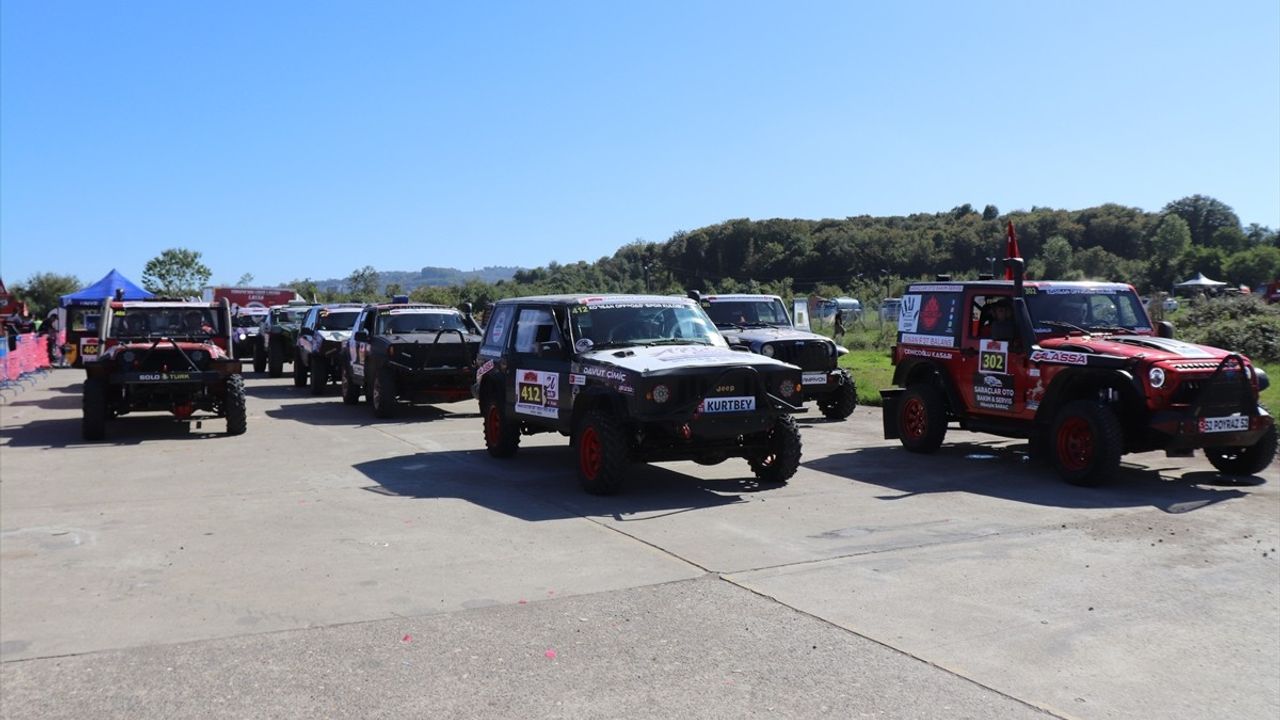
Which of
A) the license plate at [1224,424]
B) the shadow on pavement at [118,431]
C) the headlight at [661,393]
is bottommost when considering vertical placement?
the shadow on pavement at [118,431]

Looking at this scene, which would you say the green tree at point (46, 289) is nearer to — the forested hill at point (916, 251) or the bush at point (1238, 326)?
the forested hill at point (916, 251)

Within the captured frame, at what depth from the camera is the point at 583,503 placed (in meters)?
9.47

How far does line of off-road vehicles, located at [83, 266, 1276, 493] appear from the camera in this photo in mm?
9562

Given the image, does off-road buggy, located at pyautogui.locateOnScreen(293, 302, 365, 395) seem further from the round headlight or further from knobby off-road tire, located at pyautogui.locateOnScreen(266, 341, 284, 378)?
the round headlight

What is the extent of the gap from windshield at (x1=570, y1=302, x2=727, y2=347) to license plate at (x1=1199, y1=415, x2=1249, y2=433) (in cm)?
451

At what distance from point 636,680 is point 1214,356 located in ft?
25.2

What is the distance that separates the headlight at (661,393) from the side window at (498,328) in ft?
10.7

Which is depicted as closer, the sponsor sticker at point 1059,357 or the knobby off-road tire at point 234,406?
the sponsor sticker at point 1059,357

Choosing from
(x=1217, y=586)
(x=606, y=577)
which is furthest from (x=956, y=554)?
(x=606, y=577)

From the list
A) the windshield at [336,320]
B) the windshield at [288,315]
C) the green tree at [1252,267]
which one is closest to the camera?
the windshield at [336,320]

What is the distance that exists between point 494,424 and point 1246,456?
7.83 meters

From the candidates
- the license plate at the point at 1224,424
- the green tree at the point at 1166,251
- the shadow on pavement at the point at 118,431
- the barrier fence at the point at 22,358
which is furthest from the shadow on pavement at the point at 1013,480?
the green tree at the point at 1166,251

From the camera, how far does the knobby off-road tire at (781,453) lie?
10.1 metres

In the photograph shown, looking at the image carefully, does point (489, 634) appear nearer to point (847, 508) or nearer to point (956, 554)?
point (956, 554)
